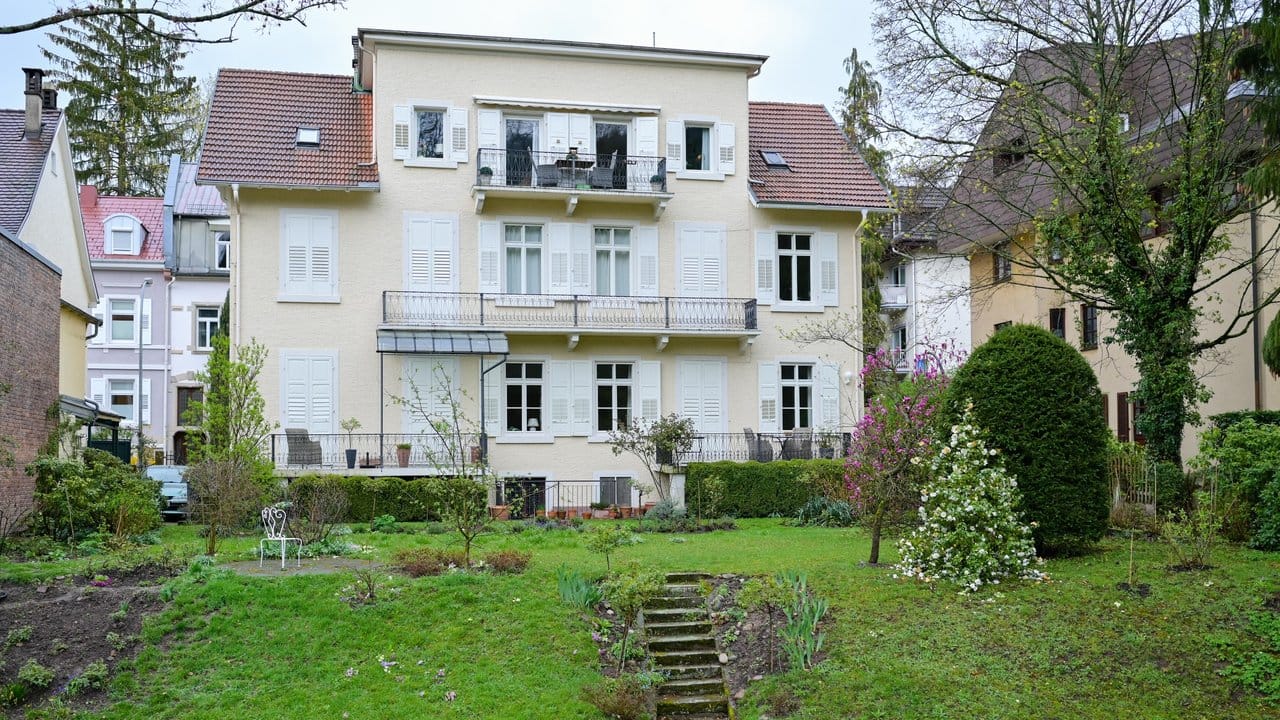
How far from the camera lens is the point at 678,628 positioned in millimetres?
12797

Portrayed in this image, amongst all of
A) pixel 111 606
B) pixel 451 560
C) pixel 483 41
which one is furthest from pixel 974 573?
pixel 483 41

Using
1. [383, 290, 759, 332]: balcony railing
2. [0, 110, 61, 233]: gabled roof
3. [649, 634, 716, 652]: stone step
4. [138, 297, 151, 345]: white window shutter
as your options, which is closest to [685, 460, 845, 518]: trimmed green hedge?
[383, 290, 759, 332]: balcony railing

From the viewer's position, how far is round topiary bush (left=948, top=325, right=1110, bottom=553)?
44.1 feet

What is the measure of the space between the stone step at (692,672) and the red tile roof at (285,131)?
57.2ft

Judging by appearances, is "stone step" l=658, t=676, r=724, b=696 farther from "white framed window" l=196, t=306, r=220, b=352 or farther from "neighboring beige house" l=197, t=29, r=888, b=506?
"white framed window" l=196, t=306, r=220, b=352

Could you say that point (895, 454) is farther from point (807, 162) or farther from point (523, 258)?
point (807, 162)

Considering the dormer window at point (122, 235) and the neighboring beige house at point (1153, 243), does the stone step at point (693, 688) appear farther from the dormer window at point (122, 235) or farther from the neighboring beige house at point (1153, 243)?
the dormer window at point (122, 235)

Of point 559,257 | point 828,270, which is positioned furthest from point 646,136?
point 828,270

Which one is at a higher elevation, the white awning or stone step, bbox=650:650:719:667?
the white awning

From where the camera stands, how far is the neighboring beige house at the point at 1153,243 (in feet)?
65.7

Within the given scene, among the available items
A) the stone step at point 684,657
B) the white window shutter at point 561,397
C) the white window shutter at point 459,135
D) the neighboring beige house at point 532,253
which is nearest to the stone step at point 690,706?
the stone step at point 684,657

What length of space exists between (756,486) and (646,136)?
981 cm

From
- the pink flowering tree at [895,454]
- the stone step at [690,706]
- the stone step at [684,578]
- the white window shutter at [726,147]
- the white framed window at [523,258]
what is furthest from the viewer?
the white window shutter at [726,147]

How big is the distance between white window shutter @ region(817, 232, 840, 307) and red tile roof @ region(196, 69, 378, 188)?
11683 mm
